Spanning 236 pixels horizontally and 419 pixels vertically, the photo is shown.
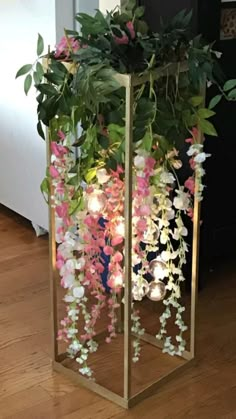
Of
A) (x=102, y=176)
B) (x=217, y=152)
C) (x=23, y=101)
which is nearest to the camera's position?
(x=102, y=176)

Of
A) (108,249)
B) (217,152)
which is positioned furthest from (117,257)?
(217,152)

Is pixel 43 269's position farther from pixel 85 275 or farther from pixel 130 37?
pixel 130 37

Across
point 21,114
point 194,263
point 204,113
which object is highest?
point 204,113

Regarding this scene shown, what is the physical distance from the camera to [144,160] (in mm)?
1803

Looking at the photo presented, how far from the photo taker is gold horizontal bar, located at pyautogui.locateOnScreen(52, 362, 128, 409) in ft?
6.52

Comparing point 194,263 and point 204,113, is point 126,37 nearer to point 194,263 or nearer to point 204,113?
point 204,113

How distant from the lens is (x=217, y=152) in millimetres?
2439

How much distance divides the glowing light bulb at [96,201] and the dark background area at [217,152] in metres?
0.62

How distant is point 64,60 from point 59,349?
2.80ft

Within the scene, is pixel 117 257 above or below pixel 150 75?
below

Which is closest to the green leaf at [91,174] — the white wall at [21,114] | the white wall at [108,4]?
the white wall at [108,4]

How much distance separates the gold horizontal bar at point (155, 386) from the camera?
1.99 m

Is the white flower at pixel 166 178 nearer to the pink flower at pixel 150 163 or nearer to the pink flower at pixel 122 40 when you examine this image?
the pink flower at pixel 150 163

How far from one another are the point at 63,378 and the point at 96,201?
0.54 metres
